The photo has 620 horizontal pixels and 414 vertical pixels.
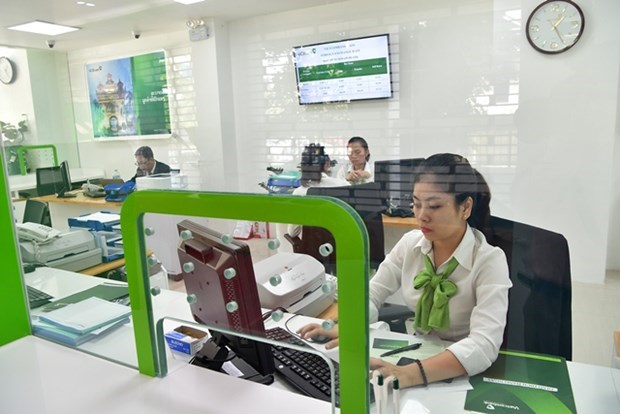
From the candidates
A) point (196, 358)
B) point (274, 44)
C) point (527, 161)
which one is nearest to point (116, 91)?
point (274, 44)

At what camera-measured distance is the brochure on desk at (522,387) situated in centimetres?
90

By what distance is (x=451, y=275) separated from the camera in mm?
1300

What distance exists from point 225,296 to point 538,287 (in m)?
1.13

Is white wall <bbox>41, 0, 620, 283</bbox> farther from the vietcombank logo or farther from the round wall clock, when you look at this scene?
the vietcombank logo

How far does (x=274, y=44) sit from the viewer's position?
1999 millimetres

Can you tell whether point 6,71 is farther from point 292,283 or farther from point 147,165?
point 292,283

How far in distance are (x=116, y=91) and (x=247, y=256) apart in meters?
1.35

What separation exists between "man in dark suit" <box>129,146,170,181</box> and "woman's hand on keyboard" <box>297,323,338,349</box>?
0.97 meters

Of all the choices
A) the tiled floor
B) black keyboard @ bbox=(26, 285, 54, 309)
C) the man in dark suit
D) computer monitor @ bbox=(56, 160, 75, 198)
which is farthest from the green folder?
the tiled floor

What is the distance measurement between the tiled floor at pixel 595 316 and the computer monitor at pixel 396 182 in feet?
2.23

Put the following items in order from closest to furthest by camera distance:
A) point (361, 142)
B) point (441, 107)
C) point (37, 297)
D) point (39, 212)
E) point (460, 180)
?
1. point (37, 297)
2. point (460, 180)
3. point (441, 107)
4. point (361, 142)
5. point (39, 212)

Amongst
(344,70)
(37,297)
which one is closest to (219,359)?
(37,297)

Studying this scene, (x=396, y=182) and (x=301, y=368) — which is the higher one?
(x=396, y=182)

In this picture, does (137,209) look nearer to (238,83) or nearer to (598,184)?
(238,83)
